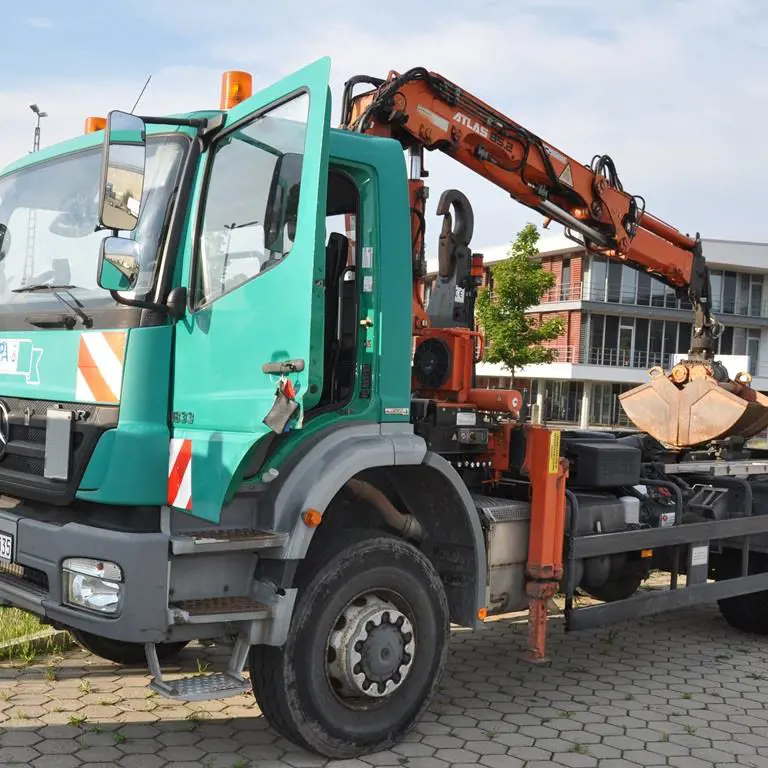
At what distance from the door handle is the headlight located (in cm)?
99

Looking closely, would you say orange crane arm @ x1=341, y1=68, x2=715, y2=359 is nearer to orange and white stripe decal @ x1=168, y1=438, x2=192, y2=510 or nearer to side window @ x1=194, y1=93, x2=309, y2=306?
side window @ x1=194, y1=93, x2=309, y2=306

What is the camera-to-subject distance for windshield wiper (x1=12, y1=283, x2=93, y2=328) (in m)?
3.99

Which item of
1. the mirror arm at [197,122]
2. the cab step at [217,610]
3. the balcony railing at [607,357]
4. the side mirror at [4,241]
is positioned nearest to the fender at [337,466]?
the cab step at [217,610]

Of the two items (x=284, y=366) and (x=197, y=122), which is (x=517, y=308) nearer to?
(x=197, y=122)

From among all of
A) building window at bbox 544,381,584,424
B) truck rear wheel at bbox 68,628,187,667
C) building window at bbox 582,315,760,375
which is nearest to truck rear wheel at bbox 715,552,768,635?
truck rear wheel at bbox 68,628,187,667

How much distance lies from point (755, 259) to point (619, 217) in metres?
39.9

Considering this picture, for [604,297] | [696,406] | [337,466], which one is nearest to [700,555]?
[696,406]

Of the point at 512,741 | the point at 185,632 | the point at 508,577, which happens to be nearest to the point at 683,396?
the point at 508,577

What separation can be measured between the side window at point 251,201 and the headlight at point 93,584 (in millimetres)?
1172

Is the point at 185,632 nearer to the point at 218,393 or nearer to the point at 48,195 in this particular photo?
the point at 218,393

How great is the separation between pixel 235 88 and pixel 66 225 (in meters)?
1.03

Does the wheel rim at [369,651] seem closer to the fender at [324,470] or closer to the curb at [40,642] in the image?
the fender at [324,470]

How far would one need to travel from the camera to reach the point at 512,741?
15.1 feet

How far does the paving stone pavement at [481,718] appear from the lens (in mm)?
4273
